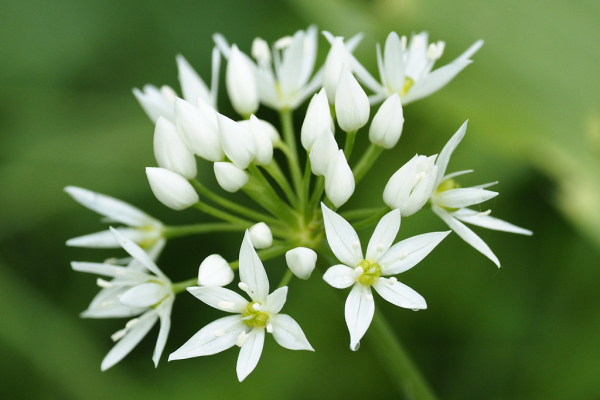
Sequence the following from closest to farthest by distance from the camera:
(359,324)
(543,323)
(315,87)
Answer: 1. (359,324)
2. (315,87)
3. (543,323)

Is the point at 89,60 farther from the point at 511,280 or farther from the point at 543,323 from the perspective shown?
the point at 543,323

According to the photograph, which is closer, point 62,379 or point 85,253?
point 62,379

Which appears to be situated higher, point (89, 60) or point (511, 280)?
point (89, 60)

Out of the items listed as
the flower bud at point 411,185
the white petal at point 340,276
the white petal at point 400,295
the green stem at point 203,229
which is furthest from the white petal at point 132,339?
the flower bud at point 411,185

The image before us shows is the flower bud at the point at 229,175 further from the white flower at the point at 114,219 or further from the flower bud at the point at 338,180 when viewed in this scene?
the white flower at the point at 114,219

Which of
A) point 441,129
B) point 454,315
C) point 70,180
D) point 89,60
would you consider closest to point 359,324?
point 454,315

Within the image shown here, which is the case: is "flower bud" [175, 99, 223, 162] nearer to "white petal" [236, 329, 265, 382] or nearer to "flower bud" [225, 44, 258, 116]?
"flower bud" [225, 44, 258, 116]
